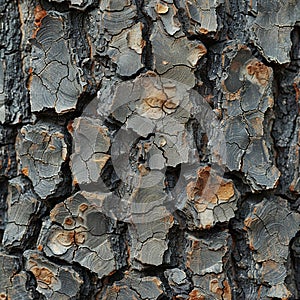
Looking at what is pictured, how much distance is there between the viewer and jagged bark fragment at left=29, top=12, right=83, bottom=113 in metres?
1.10

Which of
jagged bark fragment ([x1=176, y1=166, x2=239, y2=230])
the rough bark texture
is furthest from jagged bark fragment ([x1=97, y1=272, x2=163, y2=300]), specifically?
jagged bark fragment ([x1=176, y1=166, x2=239, y2=230])

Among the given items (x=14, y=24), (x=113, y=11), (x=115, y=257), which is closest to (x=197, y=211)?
(x=115, y=257)

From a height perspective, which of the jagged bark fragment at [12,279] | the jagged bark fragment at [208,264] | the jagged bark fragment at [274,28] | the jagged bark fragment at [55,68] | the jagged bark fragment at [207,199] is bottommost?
the jagged bark fragment at [12,279]

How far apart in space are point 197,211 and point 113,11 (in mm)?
462

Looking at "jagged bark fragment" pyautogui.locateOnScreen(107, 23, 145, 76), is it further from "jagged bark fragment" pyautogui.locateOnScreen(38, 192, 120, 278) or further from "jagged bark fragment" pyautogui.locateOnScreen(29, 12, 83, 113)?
"jagged bark fragment" pyautogui.locateOnScreen(38, 192, 120, 278)

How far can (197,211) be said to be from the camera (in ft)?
3.59

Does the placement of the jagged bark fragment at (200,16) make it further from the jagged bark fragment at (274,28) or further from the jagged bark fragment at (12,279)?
the jagged bark fragment at (12,279)

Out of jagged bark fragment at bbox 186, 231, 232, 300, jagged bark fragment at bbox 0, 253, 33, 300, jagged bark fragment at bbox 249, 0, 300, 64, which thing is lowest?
jagged bark fragment at bbox 0, 253, 33, 300

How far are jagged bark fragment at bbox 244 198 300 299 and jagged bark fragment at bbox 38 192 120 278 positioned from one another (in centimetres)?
31

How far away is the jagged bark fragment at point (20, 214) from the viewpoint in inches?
45.2

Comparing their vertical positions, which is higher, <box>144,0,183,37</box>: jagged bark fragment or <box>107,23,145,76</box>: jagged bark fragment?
<box>144,0,183,37</box>: jagged bark fragment

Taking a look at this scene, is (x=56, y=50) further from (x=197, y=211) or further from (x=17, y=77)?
(x=197, y=211)

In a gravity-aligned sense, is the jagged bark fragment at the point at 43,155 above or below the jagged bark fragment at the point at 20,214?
above

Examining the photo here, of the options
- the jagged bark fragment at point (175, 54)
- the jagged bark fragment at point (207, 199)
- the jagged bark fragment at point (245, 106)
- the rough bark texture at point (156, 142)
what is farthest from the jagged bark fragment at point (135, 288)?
the jagged bark fragment at point (175, 54)
